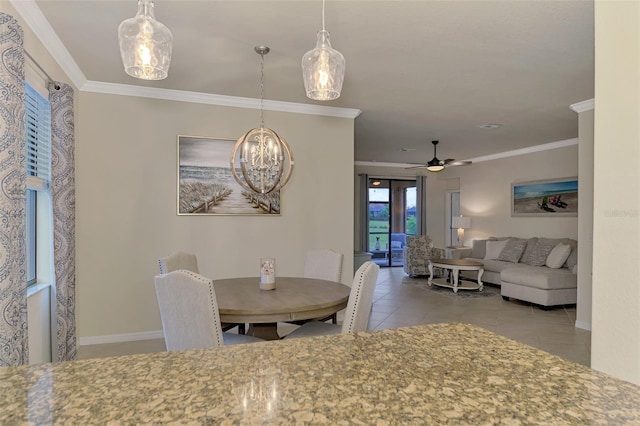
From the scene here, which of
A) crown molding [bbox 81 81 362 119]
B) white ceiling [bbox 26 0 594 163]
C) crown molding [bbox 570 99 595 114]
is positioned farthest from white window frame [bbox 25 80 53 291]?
crown molding [bbox 570 99 595 114]

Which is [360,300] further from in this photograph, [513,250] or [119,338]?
[513,250]

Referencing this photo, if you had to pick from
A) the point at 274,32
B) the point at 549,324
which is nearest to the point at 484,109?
the point at 549,324

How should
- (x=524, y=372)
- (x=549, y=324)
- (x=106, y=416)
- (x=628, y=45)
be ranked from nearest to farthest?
(x=106, y=416), (x=524, y=372), (x=628, y=45), (x=549, y=324)

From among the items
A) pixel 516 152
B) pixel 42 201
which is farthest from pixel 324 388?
pixel 516 152

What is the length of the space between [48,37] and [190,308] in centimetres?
229

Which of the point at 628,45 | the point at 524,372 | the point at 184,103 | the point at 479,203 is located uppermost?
the point at 184,103

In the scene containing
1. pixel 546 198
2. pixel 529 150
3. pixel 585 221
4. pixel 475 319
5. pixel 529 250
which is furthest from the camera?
pixel 529 150

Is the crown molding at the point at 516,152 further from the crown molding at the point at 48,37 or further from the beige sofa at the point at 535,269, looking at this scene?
the crown molding at the point at 48,37

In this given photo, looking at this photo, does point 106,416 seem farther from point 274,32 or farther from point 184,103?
point 184,103

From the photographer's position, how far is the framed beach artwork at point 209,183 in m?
4.13

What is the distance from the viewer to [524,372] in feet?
2.95

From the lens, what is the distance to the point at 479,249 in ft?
25.6

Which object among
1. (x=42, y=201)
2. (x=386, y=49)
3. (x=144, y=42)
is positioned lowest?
(x=42, y=201)

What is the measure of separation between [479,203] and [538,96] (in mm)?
4666
